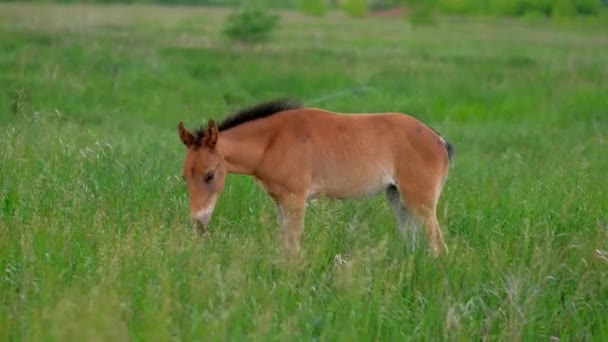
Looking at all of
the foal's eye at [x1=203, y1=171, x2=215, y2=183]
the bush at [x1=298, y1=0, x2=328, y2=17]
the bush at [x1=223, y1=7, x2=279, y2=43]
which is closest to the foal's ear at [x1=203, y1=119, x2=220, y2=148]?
the foal's eye at [x1=203, y1=171, x2=215, y2=183]

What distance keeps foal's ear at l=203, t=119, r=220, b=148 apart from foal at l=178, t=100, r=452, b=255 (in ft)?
0.50

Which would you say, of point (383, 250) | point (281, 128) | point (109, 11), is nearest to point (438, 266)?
point (383, 250)

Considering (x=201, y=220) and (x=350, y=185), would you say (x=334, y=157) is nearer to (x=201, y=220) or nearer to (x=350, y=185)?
(x=350, y=185)

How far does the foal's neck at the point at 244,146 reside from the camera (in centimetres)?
870

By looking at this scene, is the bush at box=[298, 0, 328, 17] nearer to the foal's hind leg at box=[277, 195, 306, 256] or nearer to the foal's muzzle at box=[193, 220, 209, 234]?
the foal's hind leg at box=[277, 195, 306, 256]

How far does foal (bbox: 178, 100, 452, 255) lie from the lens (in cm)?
880

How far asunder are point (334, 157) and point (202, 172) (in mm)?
1310

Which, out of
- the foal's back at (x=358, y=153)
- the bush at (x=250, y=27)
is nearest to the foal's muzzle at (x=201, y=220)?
the foal's back at (x=358, y=153)

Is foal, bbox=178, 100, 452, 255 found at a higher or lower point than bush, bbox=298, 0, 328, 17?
higher

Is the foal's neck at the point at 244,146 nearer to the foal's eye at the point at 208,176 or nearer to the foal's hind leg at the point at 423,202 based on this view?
the foal's eye at the point at 208,176

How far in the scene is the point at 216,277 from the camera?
6.31m

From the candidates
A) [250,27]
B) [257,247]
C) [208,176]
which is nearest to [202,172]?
[208,176]

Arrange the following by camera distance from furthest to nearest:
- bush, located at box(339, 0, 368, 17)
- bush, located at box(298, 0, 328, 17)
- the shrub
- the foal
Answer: the shrub
bush, located at box(339, 0, 368, 17)
bush, located at box(298, 0, 328, 17)
the foal

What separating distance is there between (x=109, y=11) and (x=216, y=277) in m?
50.6
